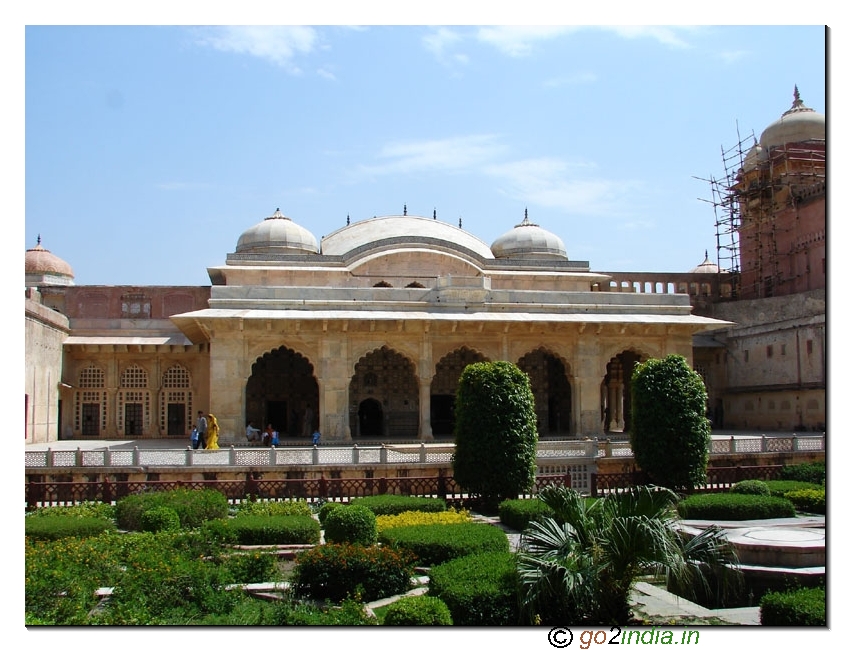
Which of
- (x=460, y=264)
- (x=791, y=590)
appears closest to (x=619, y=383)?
(x=460, y=264)

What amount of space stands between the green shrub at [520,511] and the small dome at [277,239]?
710 inches

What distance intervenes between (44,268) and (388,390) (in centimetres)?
1735

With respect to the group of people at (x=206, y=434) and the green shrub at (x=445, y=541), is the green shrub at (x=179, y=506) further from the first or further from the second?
the group of people at (x=206, y=434)

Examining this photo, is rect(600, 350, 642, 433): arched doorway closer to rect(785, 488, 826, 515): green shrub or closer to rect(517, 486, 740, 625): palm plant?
rect(785, 488, 826, 515): green shrub

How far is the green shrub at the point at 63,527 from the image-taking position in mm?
11156

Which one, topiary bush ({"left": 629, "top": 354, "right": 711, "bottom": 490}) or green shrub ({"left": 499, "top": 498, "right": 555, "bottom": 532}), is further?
topiary bush ({"left": 629, "top": 354, "right": 711, "bottom": 490})

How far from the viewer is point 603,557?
25.4 ft

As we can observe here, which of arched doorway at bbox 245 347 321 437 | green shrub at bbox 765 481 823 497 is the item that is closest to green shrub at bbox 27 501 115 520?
green shrub at bbox 765 481 823 497

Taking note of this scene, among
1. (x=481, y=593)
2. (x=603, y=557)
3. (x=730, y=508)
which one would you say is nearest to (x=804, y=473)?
(x=730, y=508)

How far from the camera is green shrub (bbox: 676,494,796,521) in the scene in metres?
13.3

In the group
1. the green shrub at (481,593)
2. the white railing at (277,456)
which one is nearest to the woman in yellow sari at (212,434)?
the white railing at (277,456)

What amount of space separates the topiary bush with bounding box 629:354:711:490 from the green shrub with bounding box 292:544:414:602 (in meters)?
8.67

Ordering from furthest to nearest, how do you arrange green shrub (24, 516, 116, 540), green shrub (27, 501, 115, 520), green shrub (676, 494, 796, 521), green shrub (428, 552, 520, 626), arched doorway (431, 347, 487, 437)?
arched doorway (431, 347, 487, 437) → green shrub (676, 494, 796, 521) → green shrub (27, 501, 115, 520) → green shrub (24, 516, 116, 540) → green shrub (428, 552, 520, 626)

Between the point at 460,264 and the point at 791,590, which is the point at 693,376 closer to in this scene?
the point at 791,590
